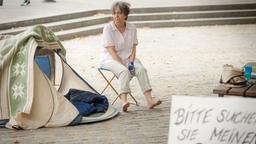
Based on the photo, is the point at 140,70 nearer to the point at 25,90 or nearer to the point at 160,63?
the point at 25,90

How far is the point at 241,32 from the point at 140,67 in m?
7.33

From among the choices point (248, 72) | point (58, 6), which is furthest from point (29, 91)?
point (58, 6)

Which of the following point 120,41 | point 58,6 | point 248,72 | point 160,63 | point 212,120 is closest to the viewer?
point 212,120

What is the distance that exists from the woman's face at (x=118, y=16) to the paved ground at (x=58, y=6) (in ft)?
21.4

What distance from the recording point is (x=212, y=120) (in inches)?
148

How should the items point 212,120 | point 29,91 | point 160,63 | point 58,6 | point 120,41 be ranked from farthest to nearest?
1. point 58,6
2. point 160,63
3. point 120,41
4. point 29,91
5. point 212,120

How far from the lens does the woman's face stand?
24.7ft

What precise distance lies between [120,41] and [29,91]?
1.54 meters

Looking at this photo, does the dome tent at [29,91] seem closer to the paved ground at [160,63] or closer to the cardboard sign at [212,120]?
the paved ground at [160,63]

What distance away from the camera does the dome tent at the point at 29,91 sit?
6.77 m

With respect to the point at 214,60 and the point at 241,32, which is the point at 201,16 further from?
the point at 214,60

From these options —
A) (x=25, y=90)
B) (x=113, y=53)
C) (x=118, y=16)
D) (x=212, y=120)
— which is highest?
(x=212, y=120)

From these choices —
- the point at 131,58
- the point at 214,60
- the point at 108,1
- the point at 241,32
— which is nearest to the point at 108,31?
the point at 131,58

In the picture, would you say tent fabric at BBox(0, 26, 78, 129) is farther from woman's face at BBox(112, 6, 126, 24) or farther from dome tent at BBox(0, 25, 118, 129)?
woman's face at BBox(112, 6, 126, 24)
